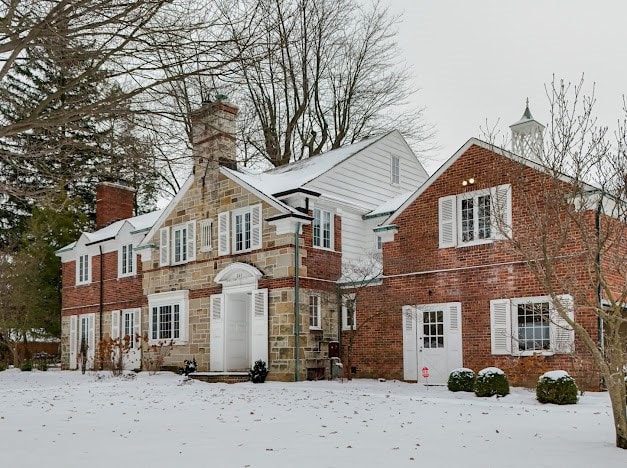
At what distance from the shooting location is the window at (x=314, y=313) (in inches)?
834

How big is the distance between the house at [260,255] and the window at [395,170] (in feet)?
0.18

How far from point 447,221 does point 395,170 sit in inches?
261

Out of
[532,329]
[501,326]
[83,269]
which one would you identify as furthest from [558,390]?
[83,269]

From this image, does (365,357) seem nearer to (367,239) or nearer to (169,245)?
(367,239)

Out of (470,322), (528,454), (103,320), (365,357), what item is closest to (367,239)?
(365,357)

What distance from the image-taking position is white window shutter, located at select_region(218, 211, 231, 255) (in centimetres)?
2267

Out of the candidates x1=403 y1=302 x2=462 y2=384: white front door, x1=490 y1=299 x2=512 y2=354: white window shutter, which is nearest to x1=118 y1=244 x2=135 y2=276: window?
x1=403 y1=302 x2=462 y2=384: white front door

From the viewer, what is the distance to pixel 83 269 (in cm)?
3017

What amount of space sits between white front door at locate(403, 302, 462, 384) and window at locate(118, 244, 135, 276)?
12247 mm

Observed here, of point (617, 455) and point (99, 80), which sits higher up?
point (99, 80)

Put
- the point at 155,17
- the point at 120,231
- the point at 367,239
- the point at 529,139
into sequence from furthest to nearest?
the point at 120,231, the point at 367,239, the point at 529,139, the point at 155,17

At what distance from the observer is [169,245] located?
981 inches

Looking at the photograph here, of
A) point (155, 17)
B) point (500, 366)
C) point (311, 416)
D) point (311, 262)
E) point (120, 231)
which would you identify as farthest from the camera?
point (120, 231)

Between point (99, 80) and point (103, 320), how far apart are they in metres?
21.7
